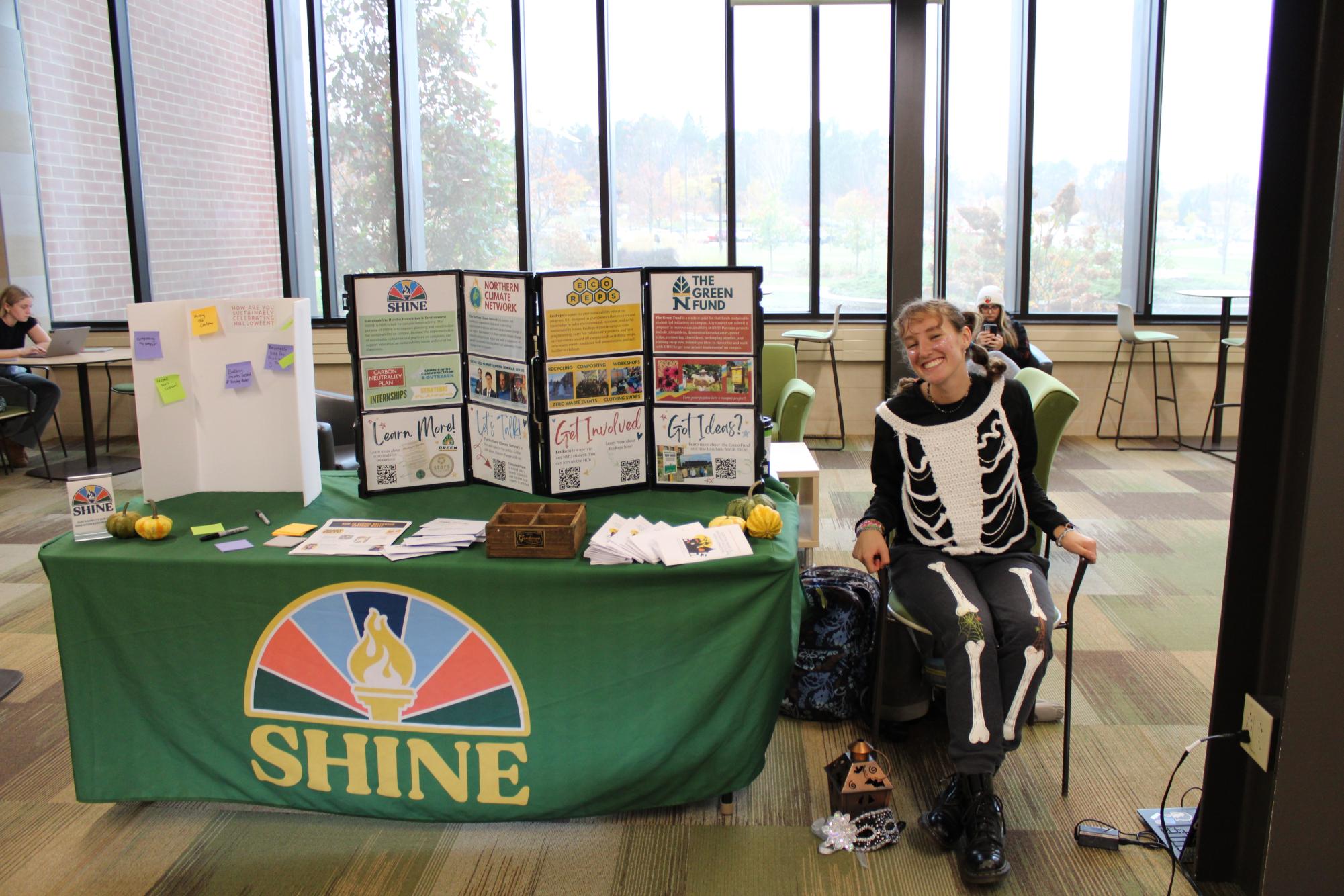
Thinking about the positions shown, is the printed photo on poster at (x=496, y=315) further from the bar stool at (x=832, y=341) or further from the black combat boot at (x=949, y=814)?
the bar stool at (x=832, y=341)

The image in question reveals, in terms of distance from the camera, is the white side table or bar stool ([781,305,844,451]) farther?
bar stool ([781,305,844,451])

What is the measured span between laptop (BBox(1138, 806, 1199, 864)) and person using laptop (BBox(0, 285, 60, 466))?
263 inches

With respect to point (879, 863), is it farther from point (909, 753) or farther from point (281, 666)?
point (281, 666)

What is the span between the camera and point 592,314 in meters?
2.92

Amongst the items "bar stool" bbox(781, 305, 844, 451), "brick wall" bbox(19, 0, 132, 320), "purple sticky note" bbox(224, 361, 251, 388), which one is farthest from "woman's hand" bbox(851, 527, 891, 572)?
"brick wall" bbox(19, 0, 132, 320)

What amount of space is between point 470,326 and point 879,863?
1843 millimetres

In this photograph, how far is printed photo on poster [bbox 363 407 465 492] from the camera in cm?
304

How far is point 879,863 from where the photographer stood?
2.51 metres

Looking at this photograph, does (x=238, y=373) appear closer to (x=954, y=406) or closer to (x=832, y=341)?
(x=954, y=406)

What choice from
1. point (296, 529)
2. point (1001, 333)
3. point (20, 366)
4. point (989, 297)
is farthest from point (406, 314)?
point (20, 366)

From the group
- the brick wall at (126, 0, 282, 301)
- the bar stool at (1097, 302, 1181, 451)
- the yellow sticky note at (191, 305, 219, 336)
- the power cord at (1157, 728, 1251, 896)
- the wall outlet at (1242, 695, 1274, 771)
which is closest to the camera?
the wall outlet at (1242, 695, 1274, 771)

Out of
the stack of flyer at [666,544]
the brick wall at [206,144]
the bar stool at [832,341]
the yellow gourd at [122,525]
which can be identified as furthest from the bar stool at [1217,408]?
the brick wall at [206,144]

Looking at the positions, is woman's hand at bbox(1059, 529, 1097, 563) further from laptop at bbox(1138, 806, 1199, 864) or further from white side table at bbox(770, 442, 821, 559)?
white side table at bbox(770, 442, 821, 559)

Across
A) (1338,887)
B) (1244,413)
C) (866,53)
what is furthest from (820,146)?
(1338,887)
